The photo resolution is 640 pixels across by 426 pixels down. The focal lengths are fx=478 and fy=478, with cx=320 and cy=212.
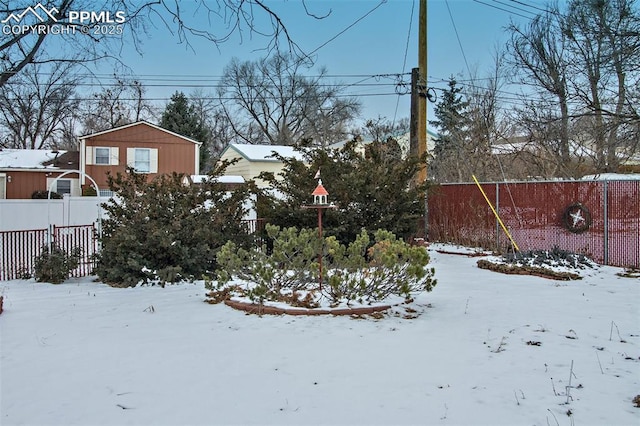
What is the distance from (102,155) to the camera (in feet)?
70.6

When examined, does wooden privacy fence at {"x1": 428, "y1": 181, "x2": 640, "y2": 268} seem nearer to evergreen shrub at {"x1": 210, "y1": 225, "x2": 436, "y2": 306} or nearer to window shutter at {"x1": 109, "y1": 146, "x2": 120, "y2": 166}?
evergreen shrub at {"x1": 210, "y1": 225, "x2": 436, "y2": 306}

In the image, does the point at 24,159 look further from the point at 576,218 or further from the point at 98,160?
the point at 576,218

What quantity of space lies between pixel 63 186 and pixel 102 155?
2691mm

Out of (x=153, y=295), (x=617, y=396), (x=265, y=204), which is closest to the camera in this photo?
(x=617, y=396)

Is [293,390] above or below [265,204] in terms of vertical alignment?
below

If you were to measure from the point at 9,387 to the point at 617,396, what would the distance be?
389cm

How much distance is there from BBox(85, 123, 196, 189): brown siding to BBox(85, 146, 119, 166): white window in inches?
5.3

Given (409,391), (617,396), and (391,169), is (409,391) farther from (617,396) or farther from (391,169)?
(391,169)

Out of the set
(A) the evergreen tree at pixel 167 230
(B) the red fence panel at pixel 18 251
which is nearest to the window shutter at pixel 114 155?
(B) the red fence panel at pixel 18 251

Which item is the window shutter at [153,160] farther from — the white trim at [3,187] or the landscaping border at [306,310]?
the landscaping border at [306,310]

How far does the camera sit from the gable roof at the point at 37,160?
21453 mm

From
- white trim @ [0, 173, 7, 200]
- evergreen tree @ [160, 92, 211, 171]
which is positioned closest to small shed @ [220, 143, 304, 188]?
evergreen tree @ [160, 92, 211, 171]

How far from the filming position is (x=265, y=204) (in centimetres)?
945

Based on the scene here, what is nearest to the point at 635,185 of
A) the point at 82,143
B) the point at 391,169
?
the point at 391,169
